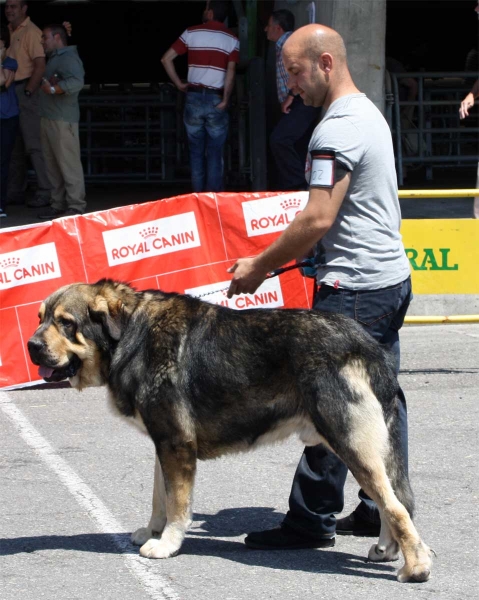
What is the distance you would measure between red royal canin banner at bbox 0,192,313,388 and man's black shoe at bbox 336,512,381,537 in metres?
3.42

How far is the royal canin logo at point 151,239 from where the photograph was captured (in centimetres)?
811

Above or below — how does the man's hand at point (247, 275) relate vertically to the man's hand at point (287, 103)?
below

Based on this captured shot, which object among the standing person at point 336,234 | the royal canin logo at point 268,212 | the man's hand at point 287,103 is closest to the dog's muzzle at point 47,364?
the standing person at point 336,234

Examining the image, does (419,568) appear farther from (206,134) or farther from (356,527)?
(206,134)

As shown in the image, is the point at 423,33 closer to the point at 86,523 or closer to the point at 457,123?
the point at 457,123

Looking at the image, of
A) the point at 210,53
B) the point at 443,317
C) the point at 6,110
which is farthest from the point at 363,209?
the point at 6,110

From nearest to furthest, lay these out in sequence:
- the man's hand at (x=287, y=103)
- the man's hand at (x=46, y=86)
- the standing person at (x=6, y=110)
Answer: the man's hand at (x=287, y=103) → the man's hand at (x=46, y=86) → the standing person at (x=6, y=110)

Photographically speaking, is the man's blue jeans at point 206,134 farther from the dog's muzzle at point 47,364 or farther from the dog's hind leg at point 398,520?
the dog's hind leg at point 398,520

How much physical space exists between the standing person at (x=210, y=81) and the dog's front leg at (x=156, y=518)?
7.80 metres

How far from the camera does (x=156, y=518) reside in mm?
4734

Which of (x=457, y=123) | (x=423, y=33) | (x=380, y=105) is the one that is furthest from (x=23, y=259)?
(x=423, y=33)

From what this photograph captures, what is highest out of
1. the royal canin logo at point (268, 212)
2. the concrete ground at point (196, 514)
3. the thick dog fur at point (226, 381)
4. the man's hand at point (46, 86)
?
the man's hand at point (46, 86)

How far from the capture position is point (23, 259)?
793cm

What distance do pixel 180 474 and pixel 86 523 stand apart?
34.7 inches
